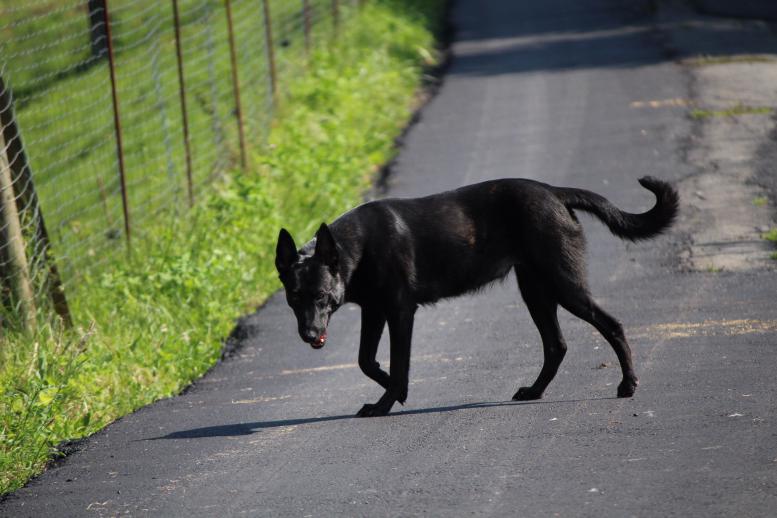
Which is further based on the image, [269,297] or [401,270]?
[269,297]

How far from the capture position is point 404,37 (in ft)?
68.3

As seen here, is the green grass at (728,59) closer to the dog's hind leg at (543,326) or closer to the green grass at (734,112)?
the green grass at (734,112)

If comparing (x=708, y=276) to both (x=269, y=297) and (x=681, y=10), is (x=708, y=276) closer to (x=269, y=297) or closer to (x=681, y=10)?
(x=269, y=297)

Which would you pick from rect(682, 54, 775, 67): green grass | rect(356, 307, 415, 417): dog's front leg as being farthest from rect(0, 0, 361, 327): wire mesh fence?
rect(682, 54, 775, 67): green grass

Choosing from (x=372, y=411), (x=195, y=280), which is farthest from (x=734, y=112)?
(x=372, y=411)

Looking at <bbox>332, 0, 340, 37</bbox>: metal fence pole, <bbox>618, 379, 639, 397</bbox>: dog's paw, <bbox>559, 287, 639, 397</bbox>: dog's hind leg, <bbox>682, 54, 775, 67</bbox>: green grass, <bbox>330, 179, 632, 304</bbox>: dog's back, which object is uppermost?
<bbox>330, 179, 632, 304</bbox>: dog's back

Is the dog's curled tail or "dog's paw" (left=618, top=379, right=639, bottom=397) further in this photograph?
the dog's curled tail

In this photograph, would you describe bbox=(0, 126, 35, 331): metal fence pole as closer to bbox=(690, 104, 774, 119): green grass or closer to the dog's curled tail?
the dog's curled tail

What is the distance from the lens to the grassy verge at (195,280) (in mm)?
7473

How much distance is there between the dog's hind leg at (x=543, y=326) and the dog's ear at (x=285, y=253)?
1.40 meters

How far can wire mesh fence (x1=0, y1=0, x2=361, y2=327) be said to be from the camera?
9047mm

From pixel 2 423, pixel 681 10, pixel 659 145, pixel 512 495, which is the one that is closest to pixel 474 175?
pixel 659 145

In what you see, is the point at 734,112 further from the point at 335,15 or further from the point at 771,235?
the point at 335,15

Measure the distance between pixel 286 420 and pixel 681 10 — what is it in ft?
57.4
